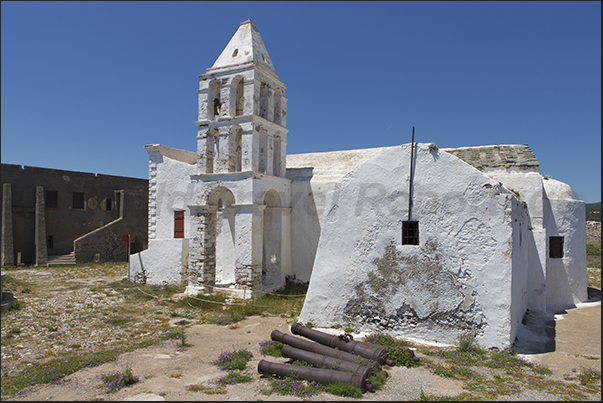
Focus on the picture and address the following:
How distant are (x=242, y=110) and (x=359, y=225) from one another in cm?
806

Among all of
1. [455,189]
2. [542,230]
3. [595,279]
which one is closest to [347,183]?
[455,189]

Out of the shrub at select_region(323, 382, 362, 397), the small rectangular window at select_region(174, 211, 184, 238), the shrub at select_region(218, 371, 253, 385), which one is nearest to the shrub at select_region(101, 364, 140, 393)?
the shrub at select_region(218, 371, 253, 385)

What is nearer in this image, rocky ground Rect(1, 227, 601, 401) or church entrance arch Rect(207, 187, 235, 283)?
rocky ground Rect(1, 227, 601, 401)

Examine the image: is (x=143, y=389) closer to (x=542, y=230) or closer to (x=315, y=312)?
(x=315, y=312)

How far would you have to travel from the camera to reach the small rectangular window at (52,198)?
2205cm

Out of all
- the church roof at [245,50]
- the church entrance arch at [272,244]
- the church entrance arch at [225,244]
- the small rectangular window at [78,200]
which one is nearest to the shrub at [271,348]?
the church entrance arch at [272,244]

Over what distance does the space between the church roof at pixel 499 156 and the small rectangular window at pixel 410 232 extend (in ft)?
18.6

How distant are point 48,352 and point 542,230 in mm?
13855

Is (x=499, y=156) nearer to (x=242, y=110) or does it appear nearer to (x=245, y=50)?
(x=242, y=110)

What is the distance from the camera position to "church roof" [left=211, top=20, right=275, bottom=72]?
14066mm

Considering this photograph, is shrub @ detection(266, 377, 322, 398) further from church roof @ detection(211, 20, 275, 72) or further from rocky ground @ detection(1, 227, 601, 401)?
church roof @ detection(211, 20, 275, 72)

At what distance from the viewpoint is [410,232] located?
9094 millimetres

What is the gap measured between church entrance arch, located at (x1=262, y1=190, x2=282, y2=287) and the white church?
1.6 inches

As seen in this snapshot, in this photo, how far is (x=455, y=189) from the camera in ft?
28.2
